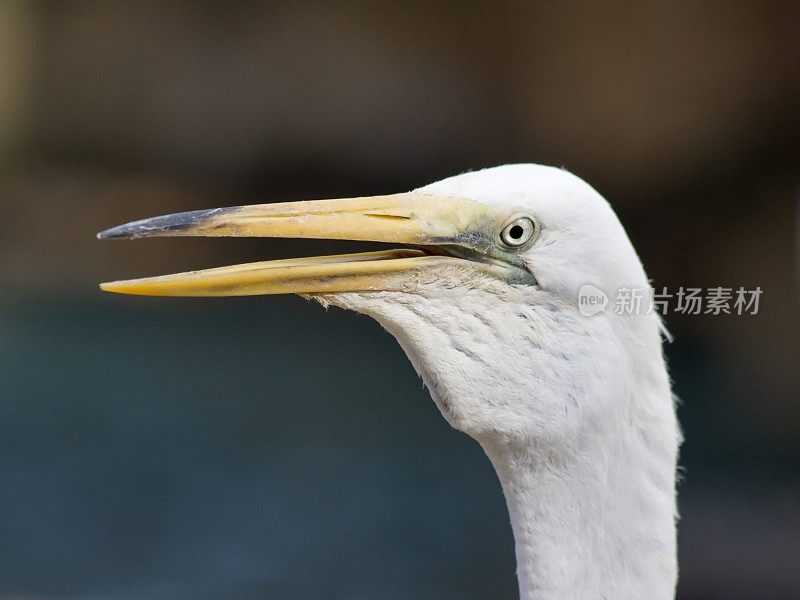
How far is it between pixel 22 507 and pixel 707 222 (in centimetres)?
538

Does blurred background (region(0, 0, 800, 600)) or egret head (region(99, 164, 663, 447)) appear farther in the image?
blurred background (region(0, 0, 800, 600))

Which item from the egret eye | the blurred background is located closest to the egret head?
the egret eye

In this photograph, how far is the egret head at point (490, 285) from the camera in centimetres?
130

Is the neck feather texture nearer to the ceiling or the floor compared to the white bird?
nearer to the floor

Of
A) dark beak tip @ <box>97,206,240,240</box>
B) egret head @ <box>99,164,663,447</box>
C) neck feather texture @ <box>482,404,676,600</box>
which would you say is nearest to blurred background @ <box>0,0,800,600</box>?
neck feather texture @ <box>482,404,676,600</box>

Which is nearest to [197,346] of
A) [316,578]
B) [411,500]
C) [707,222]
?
[411,500]

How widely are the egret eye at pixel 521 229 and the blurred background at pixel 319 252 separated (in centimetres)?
300

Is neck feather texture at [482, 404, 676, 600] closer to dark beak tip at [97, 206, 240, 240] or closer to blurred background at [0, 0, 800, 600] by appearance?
dark beak tip at [97, 206, 240, 240]

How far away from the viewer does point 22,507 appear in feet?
15.4

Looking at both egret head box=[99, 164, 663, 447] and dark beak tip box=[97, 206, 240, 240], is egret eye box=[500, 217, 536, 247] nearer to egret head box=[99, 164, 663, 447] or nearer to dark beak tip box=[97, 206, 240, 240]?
egret head box=[99, 164, 663, 447]

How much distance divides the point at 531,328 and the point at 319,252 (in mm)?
6943

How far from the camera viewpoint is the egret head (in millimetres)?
1301

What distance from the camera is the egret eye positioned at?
1323mm

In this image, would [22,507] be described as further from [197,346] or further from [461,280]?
[461,280]
